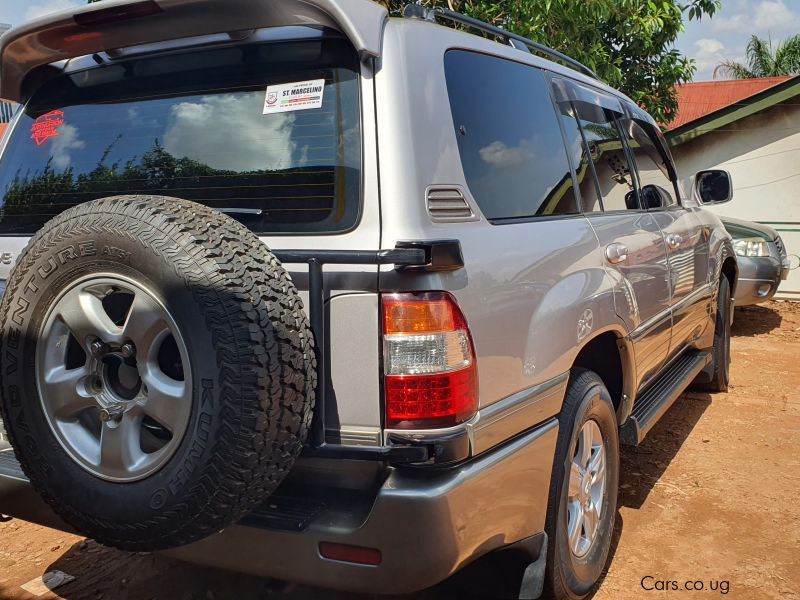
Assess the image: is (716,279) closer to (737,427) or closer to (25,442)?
(737,427)

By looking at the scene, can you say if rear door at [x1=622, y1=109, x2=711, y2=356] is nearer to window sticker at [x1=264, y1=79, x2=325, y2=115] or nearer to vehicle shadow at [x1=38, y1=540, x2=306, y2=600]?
window sticker at [x1=264, y1=79, x2=325, y2=115]

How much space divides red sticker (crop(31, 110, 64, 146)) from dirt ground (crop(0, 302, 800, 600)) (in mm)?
1524

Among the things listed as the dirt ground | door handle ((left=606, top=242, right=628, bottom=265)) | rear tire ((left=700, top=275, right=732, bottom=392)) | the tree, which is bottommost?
the dirt ground

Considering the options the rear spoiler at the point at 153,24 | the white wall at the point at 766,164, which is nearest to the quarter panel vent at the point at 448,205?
the rear spoiler at the point at 153,24

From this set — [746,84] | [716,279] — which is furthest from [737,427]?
[746,84]

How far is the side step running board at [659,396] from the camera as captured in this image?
325 cm

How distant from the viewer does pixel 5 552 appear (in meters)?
3.30

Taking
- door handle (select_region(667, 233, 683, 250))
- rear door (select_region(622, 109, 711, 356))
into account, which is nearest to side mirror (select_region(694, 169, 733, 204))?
rear door (select_region(622, 109, 711, 356))

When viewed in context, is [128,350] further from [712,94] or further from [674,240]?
[712,94]

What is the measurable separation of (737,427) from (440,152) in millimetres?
3841

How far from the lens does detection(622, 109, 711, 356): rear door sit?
3896 mm

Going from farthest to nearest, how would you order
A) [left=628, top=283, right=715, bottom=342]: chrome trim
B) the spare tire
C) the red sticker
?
[left=628, top=283, right=715, bottom=342]: chrome trim, the red sticker, the spare tire

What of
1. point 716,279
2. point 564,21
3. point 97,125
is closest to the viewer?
point 97,125

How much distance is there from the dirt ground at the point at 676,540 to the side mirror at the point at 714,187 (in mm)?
1515
